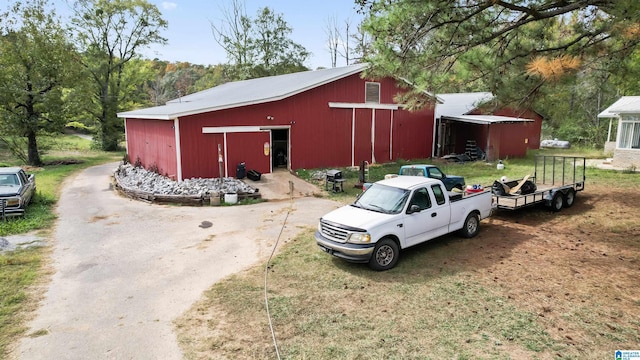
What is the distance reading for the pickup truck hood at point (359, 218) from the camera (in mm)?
7902

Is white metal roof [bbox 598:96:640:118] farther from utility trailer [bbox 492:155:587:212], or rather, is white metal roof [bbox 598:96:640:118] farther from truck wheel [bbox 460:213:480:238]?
truck wheel [bbox 460:213:480:238]

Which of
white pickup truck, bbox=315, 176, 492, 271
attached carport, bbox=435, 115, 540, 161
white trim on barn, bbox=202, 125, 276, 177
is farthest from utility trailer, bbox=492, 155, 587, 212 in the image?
attached carport, bbox=435, 115, 540, 161

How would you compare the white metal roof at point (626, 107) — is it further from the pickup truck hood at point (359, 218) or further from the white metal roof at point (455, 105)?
the pickup truck hood at point (359, 218)

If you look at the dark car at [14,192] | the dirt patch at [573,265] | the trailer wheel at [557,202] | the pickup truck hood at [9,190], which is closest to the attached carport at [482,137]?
the dirt patch at [573,265]

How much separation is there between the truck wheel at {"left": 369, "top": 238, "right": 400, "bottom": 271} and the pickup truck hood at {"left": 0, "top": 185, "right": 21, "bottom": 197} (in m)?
11.6

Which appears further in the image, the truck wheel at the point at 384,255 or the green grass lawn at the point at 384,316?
the truck wheel at the point at 384,255

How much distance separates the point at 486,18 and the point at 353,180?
34.7 feet

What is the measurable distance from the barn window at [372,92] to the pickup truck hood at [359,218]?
14.3m

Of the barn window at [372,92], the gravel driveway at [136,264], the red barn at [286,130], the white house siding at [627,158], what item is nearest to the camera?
the gravel driveway at [136,264]

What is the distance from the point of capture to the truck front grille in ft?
26.1

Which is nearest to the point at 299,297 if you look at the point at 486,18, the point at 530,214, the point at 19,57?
the point at 486,18

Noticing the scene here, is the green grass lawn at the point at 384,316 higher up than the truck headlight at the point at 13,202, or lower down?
lower down

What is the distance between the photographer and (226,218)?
41.7 ft

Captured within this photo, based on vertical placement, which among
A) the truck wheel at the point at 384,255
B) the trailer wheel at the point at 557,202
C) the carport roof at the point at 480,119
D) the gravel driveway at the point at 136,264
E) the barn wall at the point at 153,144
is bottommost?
the gravel driveway at the point at 136,264
